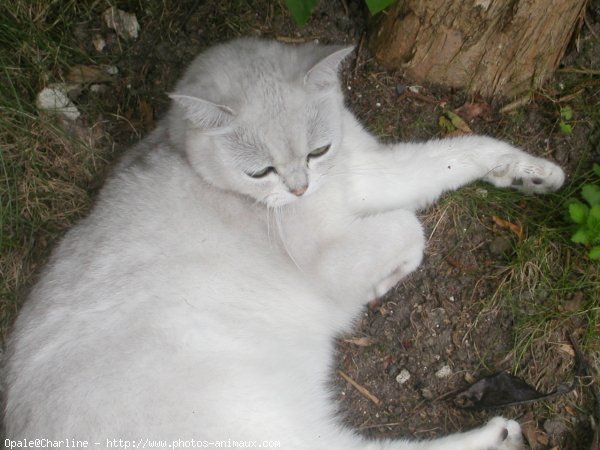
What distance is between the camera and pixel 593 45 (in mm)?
2861

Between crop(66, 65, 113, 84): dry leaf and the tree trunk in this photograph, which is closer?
the tree trunk

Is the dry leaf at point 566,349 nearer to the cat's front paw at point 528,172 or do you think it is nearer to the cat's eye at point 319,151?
the cat's front paw at point 528,172

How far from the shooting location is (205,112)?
2104 mm

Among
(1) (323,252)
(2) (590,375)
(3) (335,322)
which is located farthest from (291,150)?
(2) (590,375)

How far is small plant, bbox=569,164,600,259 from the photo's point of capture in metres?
2.52

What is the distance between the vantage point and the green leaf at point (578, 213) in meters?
2.55

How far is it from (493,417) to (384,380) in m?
0.51

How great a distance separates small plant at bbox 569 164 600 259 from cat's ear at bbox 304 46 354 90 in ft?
4.04

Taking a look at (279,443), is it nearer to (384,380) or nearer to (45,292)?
(384,380)

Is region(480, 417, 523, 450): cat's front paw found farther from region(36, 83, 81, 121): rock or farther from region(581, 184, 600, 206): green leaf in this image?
region(36, 83, 81, 121): rock

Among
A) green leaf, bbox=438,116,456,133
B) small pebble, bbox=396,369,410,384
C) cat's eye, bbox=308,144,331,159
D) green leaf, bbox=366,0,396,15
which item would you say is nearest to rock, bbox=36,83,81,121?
cat's eye, bbox=308,144,331,159

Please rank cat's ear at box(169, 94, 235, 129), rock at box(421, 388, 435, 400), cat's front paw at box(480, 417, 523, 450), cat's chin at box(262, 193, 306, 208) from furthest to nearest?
rock at box(421, 388, 435, 400) < cat's front paw at box(480, 417, 523, 450) < cat's chin at box(262, 193, 306, 208) < cat's ear at box(169, 94, 235, 129)

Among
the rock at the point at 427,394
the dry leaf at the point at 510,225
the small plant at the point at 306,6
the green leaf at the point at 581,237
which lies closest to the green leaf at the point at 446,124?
the dry leaf at the point at 510,225

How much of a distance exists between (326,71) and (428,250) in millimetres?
1130
